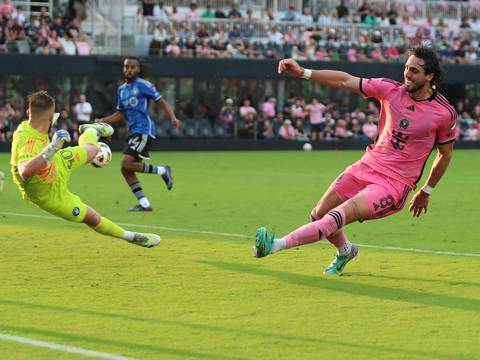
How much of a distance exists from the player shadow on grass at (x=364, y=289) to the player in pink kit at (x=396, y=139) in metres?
0.54

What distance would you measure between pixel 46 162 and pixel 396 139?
3018mm

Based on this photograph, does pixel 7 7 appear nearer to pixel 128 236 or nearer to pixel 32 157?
pixel 128 236

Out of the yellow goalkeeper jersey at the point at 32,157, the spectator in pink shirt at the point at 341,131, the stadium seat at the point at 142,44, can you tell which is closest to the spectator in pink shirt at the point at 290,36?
the spectator in pink shirt at the point at 341,131

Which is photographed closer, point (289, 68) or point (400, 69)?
point (289, 68)

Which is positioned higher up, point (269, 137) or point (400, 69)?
point (400, 69)

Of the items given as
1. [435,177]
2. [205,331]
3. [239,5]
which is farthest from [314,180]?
[239,5]

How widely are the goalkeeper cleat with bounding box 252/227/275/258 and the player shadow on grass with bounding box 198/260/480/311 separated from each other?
933 mm

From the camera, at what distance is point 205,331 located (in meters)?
7.57

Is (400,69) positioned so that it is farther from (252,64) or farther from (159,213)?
(159,213)

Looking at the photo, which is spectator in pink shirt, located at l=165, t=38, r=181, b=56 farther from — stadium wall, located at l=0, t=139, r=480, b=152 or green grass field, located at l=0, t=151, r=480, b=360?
green grass field, located at l=0, t=151, r=480, b=360

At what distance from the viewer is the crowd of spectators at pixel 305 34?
1513 inches

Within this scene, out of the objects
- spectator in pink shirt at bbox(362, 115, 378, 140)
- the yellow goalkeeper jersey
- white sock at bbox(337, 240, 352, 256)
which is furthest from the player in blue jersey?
spectator in pink shirt at bbox(362, 115, 378, 140)

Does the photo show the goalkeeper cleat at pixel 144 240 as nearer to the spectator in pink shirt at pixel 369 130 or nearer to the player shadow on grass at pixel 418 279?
the player shadow on grass at pixel 418 279

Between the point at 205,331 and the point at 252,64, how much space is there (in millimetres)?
31674
